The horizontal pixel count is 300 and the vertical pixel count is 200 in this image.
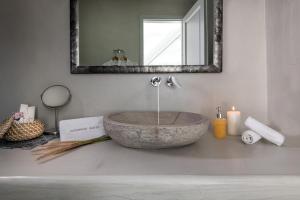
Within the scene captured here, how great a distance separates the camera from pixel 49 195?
640 millimetres

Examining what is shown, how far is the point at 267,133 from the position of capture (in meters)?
0.93

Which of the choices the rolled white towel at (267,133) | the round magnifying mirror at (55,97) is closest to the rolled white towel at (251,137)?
the rolled white towel at (267,133)

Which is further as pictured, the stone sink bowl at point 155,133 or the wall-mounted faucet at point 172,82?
the wall-mounted faucet at point 172,82

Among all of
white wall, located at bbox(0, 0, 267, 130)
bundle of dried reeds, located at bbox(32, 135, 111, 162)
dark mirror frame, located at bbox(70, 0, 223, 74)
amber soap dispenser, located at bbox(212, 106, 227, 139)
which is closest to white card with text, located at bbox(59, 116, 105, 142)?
bundle of dried reeds, located at bbox(32, 135, 111, 162)

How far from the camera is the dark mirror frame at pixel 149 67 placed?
1.16 m

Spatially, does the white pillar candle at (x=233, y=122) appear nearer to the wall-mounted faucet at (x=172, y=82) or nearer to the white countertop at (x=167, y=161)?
the white countertop at (x=167, y=161)

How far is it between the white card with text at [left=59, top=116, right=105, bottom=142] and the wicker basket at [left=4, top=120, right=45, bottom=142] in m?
0.12

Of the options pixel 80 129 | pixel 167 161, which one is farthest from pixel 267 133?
pixel 80 129

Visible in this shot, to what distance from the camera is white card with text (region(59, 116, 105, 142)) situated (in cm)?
100

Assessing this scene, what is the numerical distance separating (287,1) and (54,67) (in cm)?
106

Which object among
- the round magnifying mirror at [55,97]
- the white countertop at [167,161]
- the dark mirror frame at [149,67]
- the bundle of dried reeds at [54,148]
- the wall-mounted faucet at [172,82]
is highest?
the dark mirror frame at [149,67]

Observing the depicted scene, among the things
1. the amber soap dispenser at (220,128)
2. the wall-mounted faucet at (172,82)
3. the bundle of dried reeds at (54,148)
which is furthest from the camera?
the wall-mounted faucet at (172,82)

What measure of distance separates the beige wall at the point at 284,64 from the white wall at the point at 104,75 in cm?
6

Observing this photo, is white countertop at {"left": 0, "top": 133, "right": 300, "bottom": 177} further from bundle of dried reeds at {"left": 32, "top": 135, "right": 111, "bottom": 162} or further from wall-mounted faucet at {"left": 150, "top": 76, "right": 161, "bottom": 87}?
wall-mounted faucet at {"left": 150, "top": 76, "right": 161, "bottom": 87}
